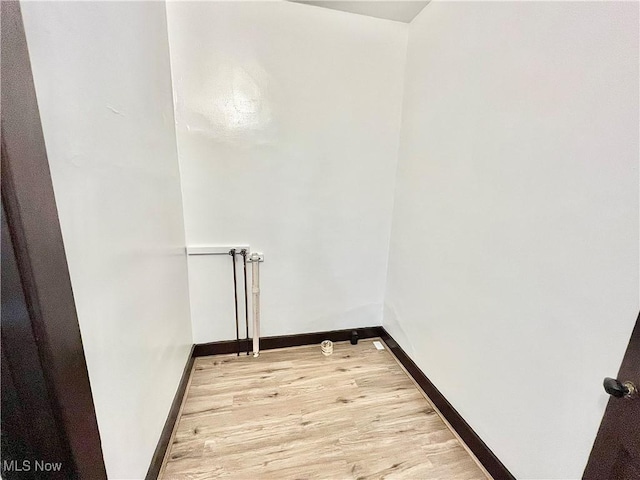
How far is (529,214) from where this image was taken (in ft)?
3.99

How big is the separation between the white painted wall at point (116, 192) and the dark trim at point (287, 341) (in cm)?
58

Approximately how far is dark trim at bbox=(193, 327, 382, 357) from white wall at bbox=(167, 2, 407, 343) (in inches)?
2.2

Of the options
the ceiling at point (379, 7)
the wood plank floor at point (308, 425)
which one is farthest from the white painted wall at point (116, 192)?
the ceiling at point (379, 7)

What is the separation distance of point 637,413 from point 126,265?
1739 mm

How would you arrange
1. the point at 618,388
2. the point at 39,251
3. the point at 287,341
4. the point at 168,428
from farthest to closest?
the point at 287,341 < the point at 168,428 < the point at 618,388 < the point at 39,251

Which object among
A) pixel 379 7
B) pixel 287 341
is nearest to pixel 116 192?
pixel 287 341

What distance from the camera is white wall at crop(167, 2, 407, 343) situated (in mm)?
1833

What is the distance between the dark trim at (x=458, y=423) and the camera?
1397 millimetres

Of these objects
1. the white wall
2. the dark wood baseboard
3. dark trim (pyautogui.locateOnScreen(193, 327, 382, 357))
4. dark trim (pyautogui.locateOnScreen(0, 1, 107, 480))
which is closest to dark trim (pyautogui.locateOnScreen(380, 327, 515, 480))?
the dark wood baseboard

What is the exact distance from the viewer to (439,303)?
5.93 feet

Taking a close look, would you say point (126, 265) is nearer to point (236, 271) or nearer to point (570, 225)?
point (236, 271)

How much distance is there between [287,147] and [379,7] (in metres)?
1.08

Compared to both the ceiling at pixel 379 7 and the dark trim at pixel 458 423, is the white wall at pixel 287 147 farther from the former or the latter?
the dark trim at pixel 458 423

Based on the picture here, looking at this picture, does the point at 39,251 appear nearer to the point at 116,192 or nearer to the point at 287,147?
the point at 116,192
